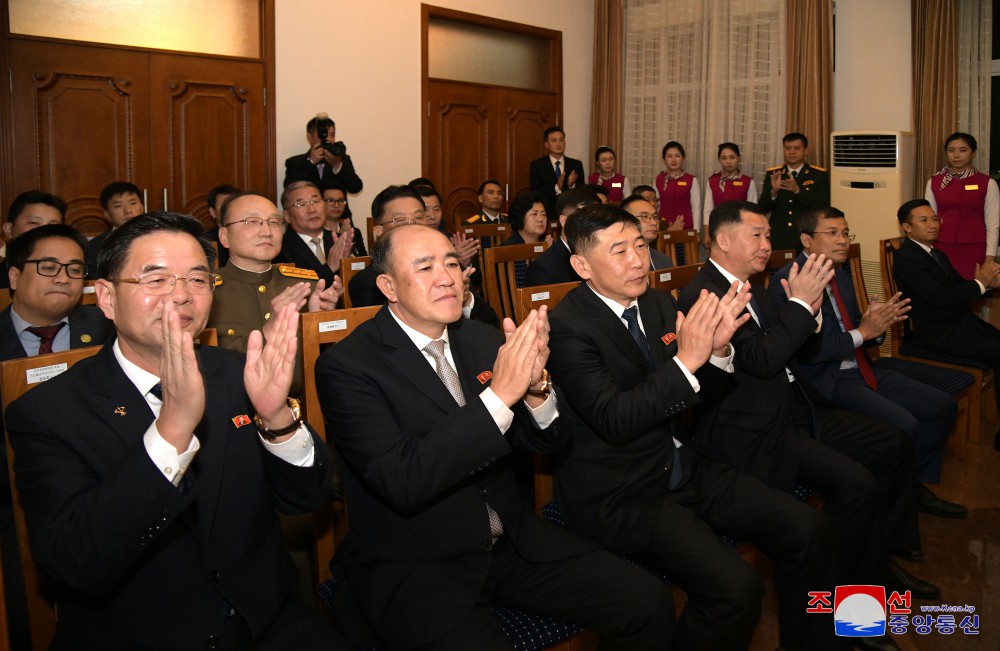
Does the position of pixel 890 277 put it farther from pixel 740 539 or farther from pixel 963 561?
pixel 740 539

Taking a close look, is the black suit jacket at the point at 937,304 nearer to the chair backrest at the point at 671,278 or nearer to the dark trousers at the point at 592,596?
the chair backrest at the point at 671,278

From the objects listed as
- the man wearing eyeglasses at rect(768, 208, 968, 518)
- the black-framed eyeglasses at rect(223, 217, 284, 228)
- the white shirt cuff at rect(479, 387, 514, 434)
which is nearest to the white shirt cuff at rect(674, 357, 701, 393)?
the white shirt cuff at rect(479, 387, 514, 434)

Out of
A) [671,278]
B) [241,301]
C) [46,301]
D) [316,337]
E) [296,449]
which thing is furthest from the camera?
[671,278]

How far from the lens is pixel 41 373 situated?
162 centimetres

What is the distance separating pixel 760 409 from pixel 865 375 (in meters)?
1.02

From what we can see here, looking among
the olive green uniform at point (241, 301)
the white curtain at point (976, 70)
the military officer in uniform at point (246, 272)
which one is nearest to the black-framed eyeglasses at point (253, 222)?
the military officer in uniform at point (246, 272)

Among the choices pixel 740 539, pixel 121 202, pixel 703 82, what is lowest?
pixel 740 539

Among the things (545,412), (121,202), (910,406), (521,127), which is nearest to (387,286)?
(545,412)

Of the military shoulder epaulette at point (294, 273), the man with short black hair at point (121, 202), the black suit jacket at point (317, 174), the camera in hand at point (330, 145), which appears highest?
the camera in hand at point (330, 145)

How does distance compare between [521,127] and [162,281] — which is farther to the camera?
[521,127]

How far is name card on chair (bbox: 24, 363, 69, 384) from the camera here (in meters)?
1.61

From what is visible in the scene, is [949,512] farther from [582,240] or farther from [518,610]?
[518,610]

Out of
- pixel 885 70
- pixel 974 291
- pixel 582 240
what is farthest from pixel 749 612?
pixel 885 70

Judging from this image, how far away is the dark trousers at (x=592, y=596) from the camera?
5.56ft
